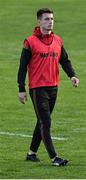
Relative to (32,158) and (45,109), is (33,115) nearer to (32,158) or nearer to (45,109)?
(32,158)

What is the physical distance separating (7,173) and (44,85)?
134 cm

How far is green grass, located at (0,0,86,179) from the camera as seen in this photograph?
32.9 ft

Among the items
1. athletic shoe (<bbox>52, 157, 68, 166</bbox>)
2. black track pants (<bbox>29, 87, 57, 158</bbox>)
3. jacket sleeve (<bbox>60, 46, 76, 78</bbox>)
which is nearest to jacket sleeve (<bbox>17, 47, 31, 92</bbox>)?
black track pants (<bbox>29, 87, 57, 158</bbox>)

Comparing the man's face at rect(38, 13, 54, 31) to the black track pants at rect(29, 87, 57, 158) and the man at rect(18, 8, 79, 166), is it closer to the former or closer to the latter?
the man at rect(18, 8, 79, 166)

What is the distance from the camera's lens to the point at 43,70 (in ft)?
33.7

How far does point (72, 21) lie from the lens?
40156mm

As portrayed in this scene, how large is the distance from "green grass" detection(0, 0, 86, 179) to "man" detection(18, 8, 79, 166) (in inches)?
21.1

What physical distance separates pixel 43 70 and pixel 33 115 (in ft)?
19.0

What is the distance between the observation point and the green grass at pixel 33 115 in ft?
32.9

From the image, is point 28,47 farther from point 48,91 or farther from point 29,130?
point 29,130

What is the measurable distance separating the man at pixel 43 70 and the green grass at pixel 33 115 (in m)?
0.53

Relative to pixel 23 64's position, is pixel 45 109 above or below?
below

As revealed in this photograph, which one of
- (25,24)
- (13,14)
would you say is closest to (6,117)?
(25,24)

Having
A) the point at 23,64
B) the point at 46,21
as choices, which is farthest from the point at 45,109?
the point at 46,21
